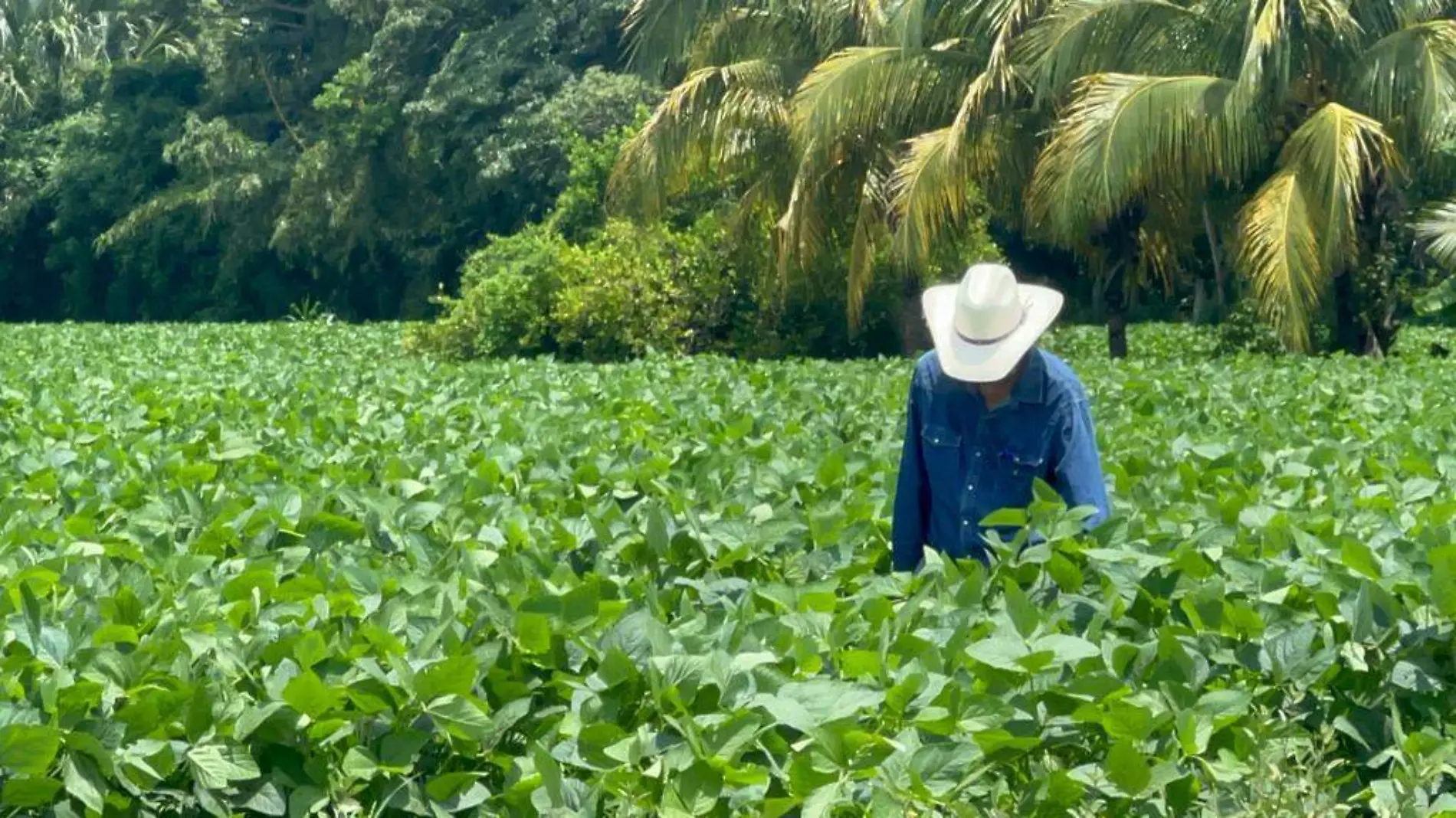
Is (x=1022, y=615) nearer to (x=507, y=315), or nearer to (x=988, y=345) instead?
(x=988, y=345)

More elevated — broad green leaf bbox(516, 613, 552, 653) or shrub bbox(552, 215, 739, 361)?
broad green leaf bbox(516, 613, 552, 653)

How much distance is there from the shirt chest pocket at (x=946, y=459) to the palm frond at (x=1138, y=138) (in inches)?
454

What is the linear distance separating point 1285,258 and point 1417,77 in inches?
90.2

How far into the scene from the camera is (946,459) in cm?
505

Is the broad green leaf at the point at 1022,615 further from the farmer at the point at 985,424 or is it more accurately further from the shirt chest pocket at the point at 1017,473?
the shirt chest pocket at the point at 1017,473

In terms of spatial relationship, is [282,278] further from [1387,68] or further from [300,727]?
[300,727]

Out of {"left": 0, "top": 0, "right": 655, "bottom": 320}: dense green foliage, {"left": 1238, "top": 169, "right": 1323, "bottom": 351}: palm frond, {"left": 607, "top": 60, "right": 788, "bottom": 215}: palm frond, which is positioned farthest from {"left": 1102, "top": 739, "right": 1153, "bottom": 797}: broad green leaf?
{"left": 0, "top": 0, "right": 655, "bottom": 320}: dense green foliage

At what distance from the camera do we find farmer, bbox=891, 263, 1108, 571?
481cm

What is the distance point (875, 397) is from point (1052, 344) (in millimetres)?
13249

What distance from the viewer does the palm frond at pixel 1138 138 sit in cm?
1620

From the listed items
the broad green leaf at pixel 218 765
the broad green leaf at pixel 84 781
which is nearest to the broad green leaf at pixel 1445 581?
the broad green leaf at pixel 218 765

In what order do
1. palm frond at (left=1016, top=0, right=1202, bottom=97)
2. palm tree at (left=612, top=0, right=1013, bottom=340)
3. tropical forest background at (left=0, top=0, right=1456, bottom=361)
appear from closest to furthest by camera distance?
1. tropical forest background at (left=0, top=0, right=1456, bottom=361)
2. palm frond at (left=1016, top=0, right=1202, bottom=97)
3. palm tree at (left=612, top=0, right=1013, bottom=340)

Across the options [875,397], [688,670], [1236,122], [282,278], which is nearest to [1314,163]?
[1236,122]

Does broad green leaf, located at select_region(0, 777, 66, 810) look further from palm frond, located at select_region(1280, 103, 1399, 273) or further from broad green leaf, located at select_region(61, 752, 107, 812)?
palm frond, located at select_region(1280, 103, 1399, 273)
